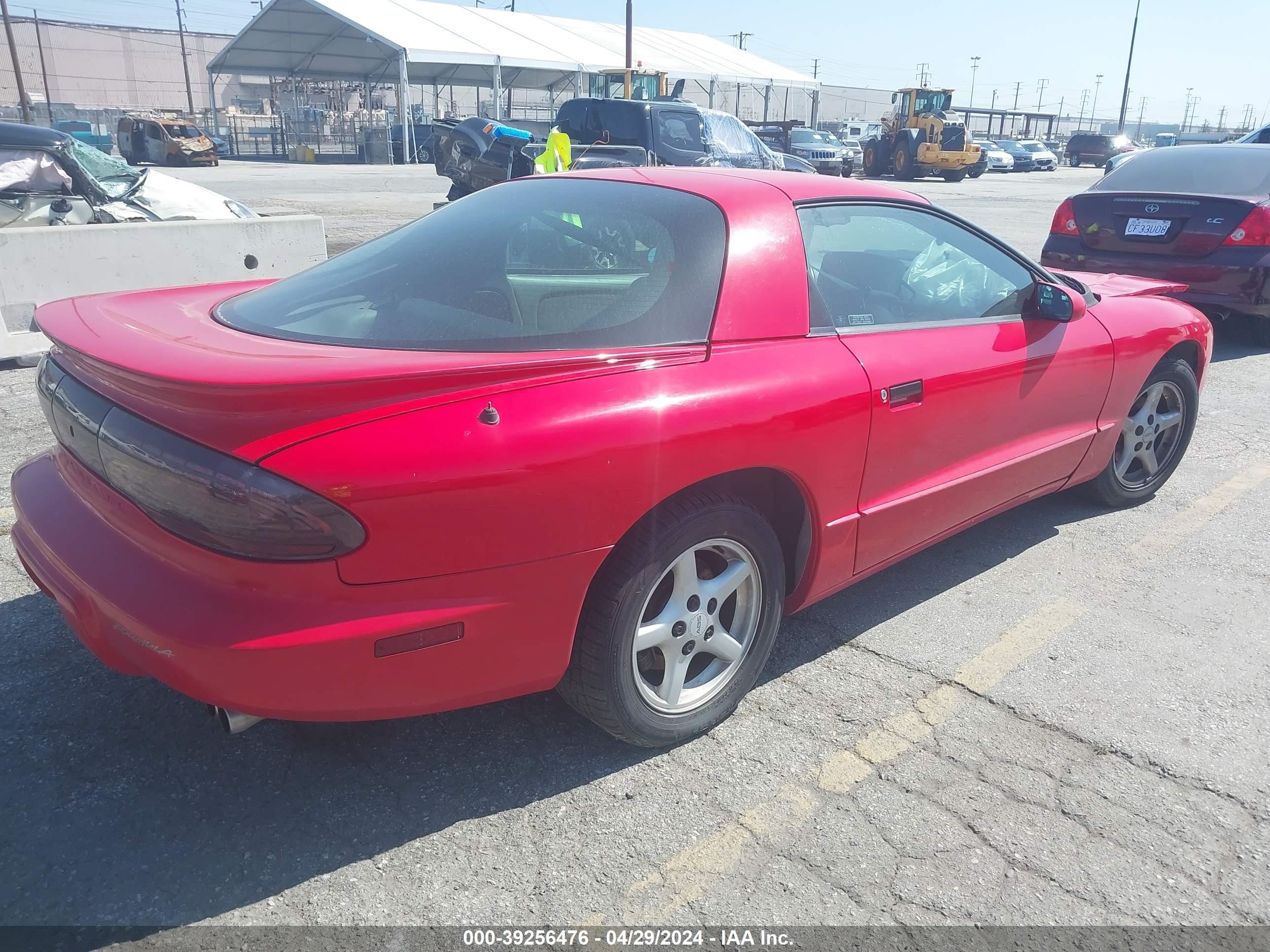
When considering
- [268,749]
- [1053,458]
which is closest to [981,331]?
[1053,458]

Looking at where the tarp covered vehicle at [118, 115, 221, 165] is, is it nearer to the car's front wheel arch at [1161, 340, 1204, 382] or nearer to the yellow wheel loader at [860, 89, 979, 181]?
the yellow wheel loader at [860, 89, 979, 181]

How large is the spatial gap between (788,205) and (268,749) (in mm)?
2110

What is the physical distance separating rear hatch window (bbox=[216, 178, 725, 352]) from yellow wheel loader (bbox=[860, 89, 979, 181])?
32.2 m

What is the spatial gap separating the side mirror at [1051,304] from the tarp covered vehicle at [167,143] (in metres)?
35.6

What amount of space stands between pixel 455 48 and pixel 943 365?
3648 cm

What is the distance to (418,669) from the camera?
2.07 meters

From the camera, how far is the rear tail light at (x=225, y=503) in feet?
6.23

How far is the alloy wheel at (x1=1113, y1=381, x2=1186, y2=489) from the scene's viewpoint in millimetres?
4258

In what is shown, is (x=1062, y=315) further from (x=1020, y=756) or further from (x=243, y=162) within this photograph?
(x=243, y=162)

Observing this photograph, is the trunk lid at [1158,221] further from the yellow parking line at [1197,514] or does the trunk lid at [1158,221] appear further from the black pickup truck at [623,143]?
the black pickup truck at [623,143]

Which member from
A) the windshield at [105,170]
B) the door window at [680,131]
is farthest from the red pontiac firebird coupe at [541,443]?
the door window at [680,131]

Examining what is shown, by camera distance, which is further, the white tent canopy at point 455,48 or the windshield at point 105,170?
the white tent canopy at point 455,48

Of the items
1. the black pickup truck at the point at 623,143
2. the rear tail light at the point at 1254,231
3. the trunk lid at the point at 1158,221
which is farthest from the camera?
the black pickup truck at the point at 623,143

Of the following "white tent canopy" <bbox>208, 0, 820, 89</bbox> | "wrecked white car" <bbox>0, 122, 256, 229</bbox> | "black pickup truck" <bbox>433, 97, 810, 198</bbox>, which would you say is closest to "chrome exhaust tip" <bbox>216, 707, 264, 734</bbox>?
"wrecked white car" <bbox>0, 122, 256, 229</bbox>
